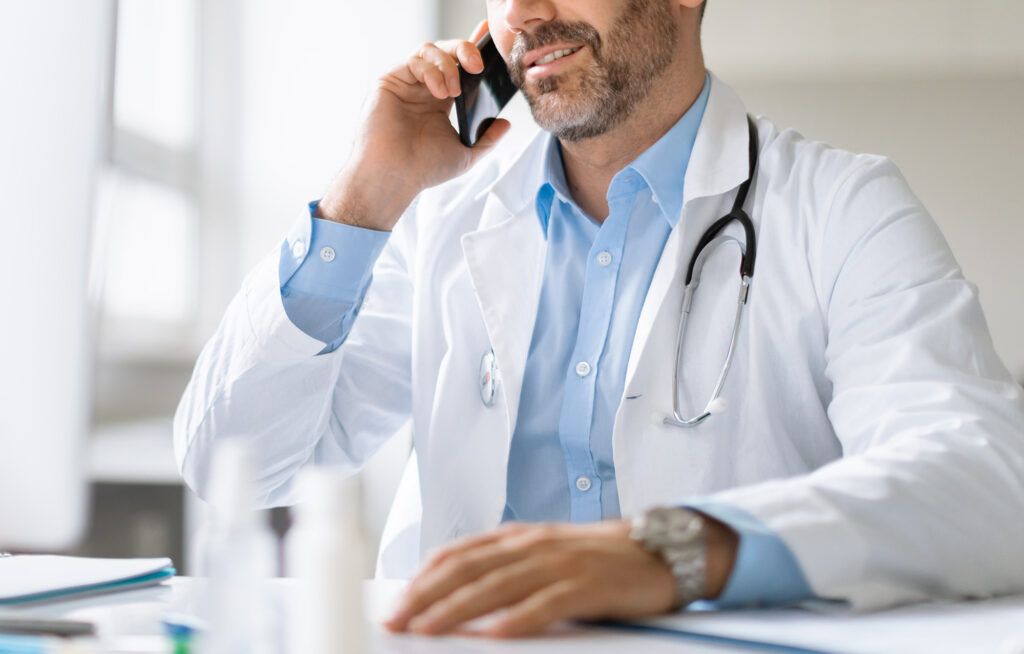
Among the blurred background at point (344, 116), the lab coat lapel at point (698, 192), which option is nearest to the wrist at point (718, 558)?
the lab coat lapel at point (698, 192)

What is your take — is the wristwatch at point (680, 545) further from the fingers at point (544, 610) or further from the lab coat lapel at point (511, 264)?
the lab coat lapel at point (511, 264)

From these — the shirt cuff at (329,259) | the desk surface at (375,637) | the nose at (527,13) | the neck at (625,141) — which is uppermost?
the nose at (527,13)

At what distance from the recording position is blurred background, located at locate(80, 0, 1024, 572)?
2.71m

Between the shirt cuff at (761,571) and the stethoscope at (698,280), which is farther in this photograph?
the stethoscope at (698,280)

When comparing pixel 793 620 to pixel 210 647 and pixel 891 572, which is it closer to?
pixel 891 572

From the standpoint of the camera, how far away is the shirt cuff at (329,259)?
1.47 metres

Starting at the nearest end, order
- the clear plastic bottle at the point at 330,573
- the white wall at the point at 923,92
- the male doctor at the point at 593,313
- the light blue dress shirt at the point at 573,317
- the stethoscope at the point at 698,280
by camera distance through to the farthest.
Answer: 1. the clear plastic bottle at the point at 330,573
2. the male doctor at the point at 593,313
3. the stethoscope at the point at 698,280
4. the light blue dress shirt at the point at 573,317
5. the white wall at the point at 923,92

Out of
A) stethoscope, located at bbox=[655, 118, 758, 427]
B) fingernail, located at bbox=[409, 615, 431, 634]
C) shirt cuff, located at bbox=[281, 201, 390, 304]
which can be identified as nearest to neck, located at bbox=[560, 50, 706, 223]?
stethoscope, located at bbox=[655, 118, 758, 427]

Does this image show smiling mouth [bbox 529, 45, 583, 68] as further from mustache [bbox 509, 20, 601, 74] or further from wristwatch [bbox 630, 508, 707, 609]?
wristwatch [bbox 630, 508, 707, 609]

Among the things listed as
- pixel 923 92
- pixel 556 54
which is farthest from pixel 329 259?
pixel 923 92

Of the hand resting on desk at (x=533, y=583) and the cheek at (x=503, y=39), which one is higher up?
the cheek at (x=503, y=39)

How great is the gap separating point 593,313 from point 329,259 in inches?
14.1

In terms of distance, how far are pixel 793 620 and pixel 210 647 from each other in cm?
40

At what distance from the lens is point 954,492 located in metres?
0.92
